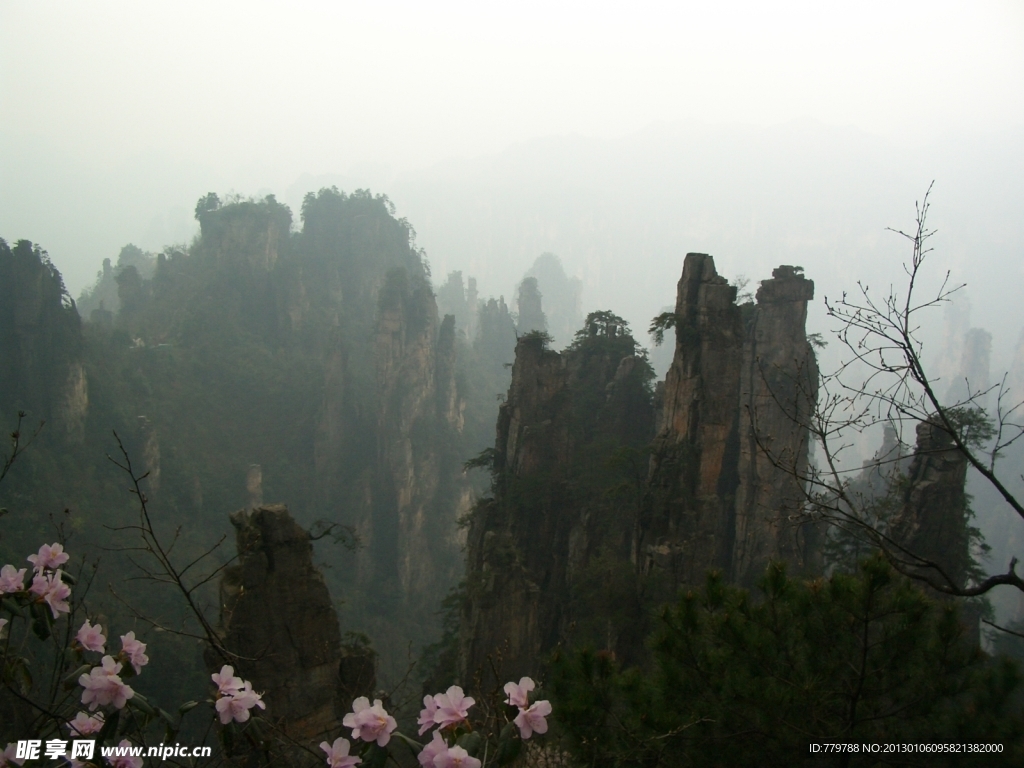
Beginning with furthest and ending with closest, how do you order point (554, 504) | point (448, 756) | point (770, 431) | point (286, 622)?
point (554, 504), point (770, 431), point (286, 622), point (448, 756)

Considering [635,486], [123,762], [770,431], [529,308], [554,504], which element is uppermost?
[529,308]

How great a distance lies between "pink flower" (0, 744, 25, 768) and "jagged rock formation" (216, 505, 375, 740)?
579 centimetres

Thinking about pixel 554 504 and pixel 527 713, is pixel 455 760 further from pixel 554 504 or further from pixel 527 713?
pixel 554 504

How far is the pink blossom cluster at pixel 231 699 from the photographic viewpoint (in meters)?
2.69

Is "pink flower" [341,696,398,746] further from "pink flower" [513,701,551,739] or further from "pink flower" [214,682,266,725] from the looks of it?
"pink flower" [214,682,266,725]

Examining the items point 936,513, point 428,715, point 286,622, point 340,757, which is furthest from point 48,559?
point 936,513

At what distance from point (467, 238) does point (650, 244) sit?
26.9m

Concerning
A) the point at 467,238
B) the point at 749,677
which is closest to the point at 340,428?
the point at 749,677

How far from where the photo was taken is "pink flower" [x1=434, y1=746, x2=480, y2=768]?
217cm

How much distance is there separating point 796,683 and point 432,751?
11.7ft

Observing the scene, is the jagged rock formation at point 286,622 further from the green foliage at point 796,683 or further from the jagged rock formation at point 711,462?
the jagged rock formation at point 711,462

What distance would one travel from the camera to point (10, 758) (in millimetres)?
2820

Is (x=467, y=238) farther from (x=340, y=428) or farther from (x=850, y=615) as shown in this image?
(x=850, y=615)

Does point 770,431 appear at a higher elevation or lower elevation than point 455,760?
higher
